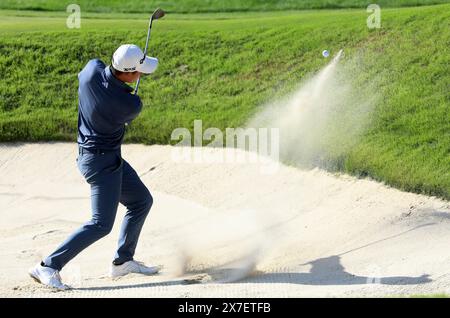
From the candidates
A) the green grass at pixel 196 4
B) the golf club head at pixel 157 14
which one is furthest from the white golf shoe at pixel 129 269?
the green grass at pixel 196 4

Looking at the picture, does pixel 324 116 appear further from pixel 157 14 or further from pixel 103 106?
pixel 103 106

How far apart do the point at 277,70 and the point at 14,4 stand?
31.1ft

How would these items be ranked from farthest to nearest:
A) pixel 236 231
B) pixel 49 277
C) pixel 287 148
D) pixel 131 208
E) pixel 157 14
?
pixel 287 148
pixel 236 231
pixel 157 14
pixel 131 208
pixel 49 277

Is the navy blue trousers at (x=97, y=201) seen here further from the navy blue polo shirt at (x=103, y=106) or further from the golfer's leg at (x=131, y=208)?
the golfer's leg at (x=131, y=208)

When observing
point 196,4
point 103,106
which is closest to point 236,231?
point 103,106

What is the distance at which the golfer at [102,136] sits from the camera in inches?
327

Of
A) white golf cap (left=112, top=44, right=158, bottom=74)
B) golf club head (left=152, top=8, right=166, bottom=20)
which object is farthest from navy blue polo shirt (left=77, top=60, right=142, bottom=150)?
golf club head (left=152, top=8, right=166, bottom=20)

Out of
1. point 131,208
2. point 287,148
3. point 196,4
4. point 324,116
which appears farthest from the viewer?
point 196,4

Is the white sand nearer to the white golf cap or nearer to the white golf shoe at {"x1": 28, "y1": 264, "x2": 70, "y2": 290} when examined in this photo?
the white golf shoe at {"x1": 28, "y1": 264, "x2": 70, "y2": 290}

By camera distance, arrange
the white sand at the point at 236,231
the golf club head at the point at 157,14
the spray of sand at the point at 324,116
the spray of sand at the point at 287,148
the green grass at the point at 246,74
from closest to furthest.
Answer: the white sand at the point at 236,231, the spray of sand at the point at 287,148, the golf club head at the point at 157,14, the green grass at the point at 246,74, the spray of sand at the point at 324,116

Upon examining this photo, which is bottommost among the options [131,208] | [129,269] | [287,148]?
[129,269]

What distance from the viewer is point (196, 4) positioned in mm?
20859

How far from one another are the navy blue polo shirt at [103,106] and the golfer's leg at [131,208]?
47 cm

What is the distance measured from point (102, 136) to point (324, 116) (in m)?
4.54
